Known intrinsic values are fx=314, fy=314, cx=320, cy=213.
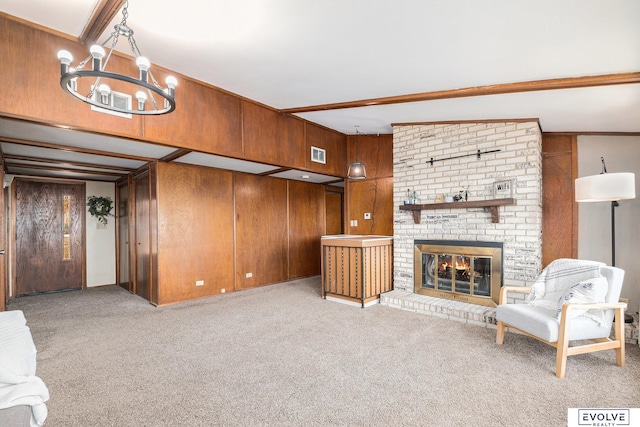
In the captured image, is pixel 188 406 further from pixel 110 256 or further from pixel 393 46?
pixel 110 256

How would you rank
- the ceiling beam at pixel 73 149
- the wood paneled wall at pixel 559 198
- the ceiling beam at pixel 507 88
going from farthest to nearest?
the wood paneled wall at pixel 559 198, the ceiling beam at pixel 73 149, the ceiling beam at pixel 507 88

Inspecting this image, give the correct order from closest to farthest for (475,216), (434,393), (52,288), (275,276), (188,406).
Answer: (188,406) < (434,393) < (475,216) < (52,288) < (275,276)

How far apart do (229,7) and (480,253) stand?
3.99 meters

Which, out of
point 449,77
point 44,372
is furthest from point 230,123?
point 44,372

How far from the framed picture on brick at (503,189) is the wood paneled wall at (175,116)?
273 cm

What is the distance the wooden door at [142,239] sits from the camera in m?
4.99

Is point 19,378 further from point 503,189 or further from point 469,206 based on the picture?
point 503,189

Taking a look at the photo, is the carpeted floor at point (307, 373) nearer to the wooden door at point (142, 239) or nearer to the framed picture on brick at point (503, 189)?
the wooden door at point (142, 239)

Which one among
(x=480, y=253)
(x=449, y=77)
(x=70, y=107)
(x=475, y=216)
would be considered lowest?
(x=480, y=253)

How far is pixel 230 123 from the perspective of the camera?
405 centimetres

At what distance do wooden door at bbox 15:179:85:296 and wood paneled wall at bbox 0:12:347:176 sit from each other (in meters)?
4.00

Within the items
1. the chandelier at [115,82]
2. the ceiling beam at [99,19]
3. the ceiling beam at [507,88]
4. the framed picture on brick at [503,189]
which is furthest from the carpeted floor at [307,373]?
the ceiling beam at [99,19]

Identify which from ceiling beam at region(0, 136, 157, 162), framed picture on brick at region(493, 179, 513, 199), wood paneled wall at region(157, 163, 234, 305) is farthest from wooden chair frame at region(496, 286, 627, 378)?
ceiling beam at region(0, 136, 157, 162)

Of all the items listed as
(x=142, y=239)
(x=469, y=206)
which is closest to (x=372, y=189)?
(x=469, y=206)
